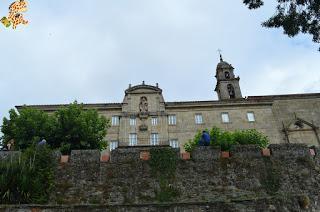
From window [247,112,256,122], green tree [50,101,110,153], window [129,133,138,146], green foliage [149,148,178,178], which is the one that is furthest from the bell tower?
green foliage [149,148,178,178]

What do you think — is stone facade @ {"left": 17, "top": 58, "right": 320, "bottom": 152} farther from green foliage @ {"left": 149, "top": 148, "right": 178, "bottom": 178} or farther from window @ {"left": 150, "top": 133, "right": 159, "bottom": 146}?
green foliage @ {"left": 149, "top": 148, "right": 178, "bottom": 178}

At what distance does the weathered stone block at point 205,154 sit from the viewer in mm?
10883

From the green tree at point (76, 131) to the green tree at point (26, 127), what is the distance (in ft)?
2.23

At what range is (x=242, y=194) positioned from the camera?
1011cm

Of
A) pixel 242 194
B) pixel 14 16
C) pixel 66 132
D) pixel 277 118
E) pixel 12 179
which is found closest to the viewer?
pixel 14 16

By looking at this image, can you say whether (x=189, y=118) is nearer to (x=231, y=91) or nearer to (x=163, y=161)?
(x=231, y=91)

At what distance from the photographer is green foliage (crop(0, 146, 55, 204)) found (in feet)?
28.1

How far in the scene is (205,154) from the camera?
1094 cm

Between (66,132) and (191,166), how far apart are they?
1312 cm

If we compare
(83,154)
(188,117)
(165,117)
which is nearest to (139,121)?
(165,117)

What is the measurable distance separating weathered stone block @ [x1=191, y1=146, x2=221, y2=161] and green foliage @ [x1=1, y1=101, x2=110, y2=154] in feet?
37.9

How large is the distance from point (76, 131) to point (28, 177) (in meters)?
12.5

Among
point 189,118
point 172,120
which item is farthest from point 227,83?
point 172,120

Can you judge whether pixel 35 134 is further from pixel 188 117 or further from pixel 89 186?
pixel 188 117
